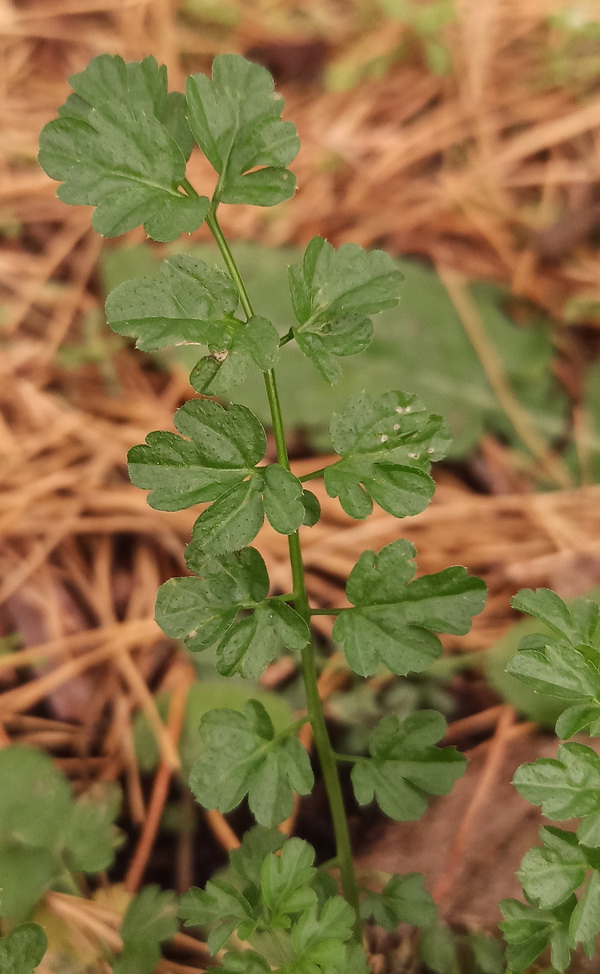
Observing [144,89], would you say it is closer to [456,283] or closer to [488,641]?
[488,641]

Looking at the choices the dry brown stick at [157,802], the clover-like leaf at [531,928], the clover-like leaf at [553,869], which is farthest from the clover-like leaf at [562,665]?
the dry brown stick at [157,802]

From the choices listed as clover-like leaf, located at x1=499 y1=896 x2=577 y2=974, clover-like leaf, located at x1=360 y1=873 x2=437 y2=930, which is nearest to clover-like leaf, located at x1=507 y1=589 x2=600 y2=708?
clover-like leaf, located at x1=499 y1=896 x2=577 y2=974

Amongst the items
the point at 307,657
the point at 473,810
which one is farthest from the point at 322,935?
the point at 473,810

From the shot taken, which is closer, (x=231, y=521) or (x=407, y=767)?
(x=231, y=521)

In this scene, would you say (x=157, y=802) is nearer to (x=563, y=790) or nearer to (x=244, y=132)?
(x=563, y=790)

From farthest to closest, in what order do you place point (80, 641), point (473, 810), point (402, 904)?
point (80, 641)
point (473, 810)
point (402, 904)

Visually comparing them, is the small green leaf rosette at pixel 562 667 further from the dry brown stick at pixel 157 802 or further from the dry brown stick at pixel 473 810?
the dry brown stick at pixel 157 802

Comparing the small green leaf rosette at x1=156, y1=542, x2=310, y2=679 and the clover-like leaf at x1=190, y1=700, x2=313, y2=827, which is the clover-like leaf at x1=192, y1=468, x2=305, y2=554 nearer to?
the small green leaf rosette at x1=156, y1=542, x2=310, y2=679

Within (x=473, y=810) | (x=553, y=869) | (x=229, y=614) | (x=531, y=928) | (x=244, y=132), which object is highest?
(x=244, y=132)
